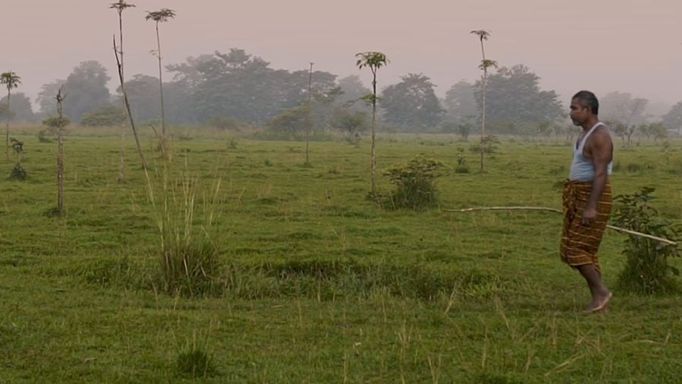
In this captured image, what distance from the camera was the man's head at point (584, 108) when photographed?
275 inches

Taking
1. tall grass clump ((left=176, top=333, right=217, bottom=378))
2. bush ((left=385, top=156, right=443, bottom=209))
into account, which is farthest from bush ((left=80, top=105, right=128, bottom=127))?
tall grass clump ((left=176, top=333, right=217, bottom=378))

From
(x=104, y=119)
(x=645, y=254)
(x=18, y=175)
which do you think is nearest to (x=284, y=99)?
(x=104, y=119)

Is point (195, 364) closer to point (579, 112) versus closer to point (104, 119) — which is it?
point (579, 112)

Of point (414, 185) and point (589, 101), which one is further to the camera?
point (414, 185)

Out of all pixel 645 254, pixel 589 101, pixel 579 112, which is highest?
pixel 589 101

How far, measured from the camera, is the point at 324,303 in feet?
25.3

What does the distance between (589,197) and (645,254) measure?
61.4 inches

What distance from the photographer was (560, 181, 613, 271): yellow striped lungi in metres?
6.93

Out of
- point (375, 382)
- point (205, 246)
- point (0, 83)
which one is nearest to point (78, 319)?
point (205, 246)

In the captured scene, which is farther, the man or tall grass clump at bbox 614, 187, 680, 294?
tall grass clump at bbox 614, 187, 680, 294

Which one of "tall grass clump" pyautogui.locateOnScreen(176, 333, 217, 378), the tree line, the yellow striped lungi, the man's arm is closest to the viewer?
"tall grass clump" pyautogui.locateOnScreen(176, 333, 217, 378)

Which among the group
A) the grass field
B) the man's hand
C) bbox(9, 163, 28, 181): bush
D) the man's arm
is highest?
the man's arm

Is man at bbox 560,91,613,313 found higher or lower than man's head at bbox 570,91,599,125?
lower

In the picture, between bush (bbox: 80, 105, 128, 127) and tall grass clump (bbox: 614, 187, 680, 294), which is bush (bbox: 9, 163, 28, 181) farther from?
bush (bbox: 80, 105, 128, 127)
